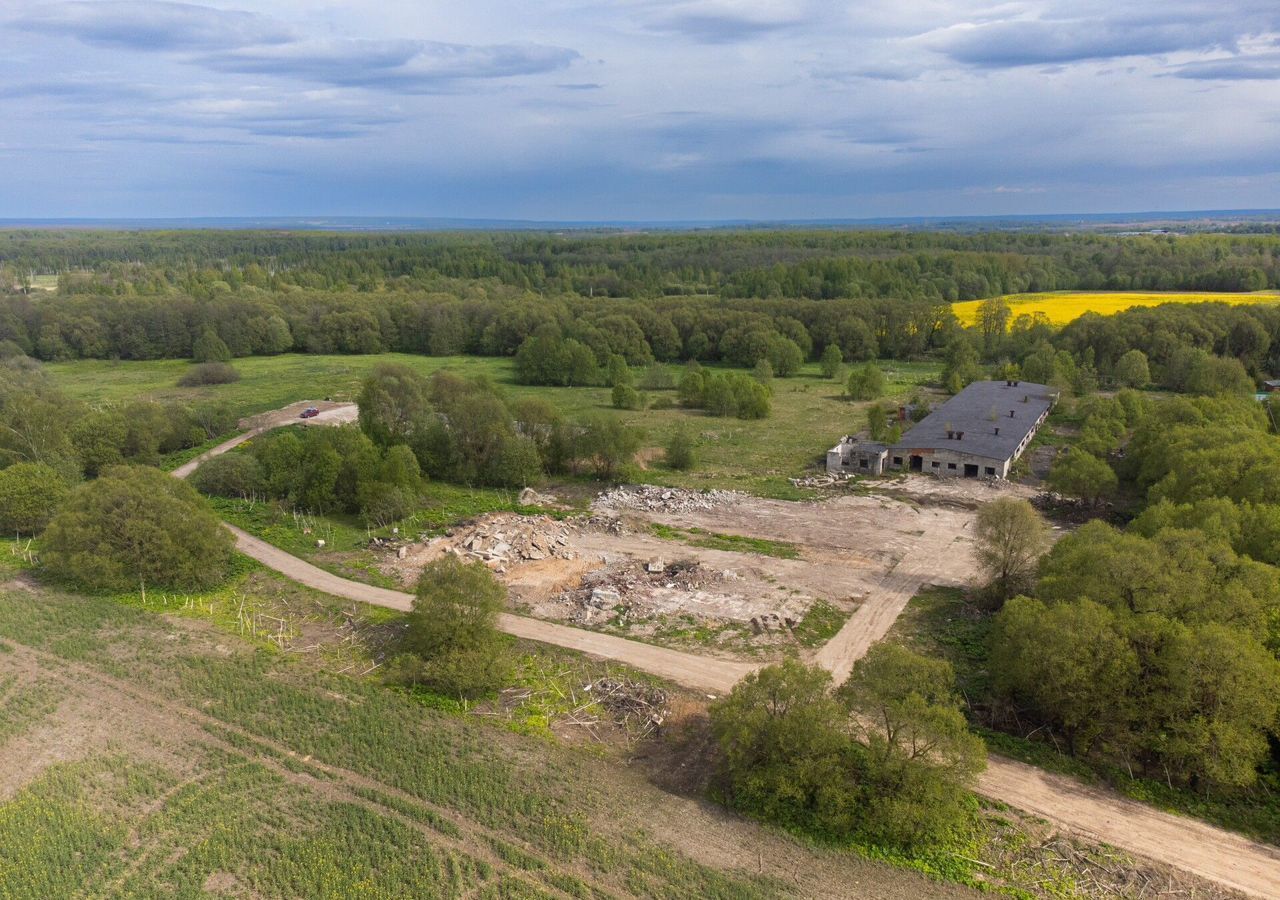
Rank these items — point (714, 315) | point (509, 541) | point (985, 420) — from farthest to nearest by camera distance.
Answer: point (714, 315)
point (985, 420)
point (509, 541)

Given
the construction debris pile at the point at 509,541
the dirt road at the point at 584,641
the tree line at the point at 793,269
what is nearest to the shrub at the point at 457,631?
the dirt road at the point at 584,641

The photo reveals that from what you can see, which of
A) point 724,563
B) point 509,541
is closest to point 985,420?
point 724,563

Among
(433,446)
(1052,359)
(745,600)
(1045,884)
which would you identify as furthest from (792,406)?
(1045,884)

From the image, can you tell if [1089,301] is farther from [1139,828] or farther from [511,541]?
[1139,828]

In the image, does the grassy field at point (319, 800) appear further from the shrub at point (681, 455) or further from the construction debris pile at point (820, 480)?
the shrub at point (681, 455)

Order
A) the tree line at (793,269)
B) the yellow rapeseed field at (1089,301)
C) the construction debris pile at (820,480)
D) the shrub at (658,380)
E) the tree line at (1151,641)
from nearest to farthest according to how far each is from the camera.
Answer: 1. the tree line at (1151,641)
2. the construction debris pile at (820,480)
3. the shrub at (658,380)
4. the yellow rapeseed field at (1089,301)
5. the tree line at (793,269)

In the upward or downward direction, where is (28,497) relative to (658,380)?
downward

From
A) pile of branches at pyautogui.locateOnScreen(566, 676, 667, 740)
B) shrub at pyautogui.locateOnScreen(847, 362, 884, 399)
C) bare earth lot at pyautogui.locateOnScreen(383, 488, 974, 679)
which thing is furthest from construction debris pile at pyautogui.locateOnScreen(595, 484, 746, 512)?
shrub at pyautogui.locateOnScreen(847, 362, 884, 399)
